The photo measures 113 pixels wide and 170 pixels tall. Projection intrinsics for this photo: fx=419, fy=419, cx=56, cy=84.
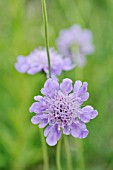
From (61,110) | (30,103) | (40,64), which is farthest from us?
(30,103)

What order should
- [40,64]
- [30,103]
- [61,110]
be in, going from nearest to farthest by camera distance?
[61,110], [40,64], [30,103]

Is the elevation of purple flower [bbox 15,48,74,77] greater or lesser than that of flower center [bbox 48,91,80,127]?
greater

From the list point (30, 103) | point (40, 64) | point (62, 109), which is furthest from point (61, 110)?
point (30, 103)

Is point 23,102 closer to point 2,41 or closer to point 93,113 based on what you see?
point 2,41

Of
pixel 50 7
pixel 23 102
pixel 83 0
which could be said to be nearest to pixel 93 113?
pixel 23 102

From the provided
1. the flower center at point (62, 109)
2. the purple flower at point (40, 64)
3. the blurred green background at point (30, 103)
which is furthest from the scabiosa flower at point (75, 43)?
the flower center at point (62, 109)

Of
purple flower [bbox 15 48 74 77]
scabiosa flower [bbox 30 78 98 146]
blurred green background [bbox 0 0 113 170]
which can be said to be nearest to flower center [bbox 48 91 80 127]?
scabiosa flower [bbox 30 78 98 146]

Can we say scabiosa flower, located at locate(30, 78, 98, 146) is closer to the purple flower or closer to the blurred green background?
the purple flower

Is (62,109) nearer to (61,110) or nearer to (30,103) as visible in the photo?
(61,110)
